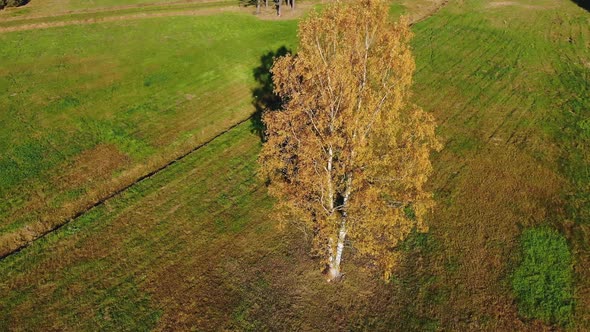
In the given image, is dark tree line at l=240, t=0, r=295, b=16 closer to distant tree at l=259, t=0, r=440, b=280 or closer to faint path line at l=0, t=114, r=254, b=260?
faint path line at l=0, t=114, r=254, b=260

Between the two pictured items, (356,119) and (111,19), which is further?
(111,19)

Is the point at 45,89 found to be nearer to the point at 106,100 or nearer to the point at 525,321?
the point at 106,100

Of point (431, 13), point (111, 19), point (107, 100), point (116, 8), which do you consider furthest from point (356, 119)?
point (116, 8)

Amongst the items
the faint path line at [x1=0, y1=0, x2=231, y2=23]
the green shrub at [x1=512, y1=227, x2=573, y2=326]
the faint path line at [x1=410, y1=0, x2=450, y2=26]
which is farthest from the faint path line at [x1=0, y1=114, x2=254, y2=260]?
the faint path line at [x1=0, y1=0, x2=231, y2=23]

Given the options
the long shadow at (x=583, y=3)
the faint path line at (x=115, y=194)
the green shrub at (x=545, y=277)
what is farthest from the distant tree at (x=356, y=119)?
the long shadow at (x=583, y=3)

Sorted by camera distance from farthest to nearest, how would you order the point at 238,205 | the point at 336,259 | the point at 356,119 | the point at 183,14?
1. the point at 183,14
2. the point at 238,205
3. the point at 336,259
4. the point at 356,119

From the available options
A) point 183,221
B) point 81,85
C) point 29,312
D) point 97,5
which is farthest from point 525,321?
point 97,5

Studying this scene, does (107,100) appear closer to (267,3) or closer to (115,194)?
(115,194)
